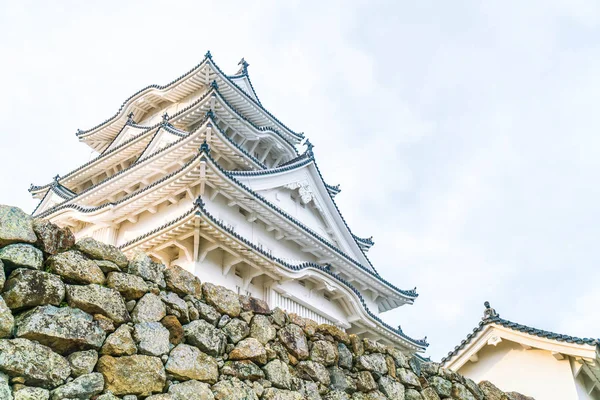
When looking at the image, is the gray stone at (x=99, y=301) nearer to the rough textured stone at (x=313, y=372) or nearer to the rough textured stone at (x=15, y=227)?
the rough textured stone at (x=15, y=227)

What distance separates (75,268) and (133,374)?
92cm

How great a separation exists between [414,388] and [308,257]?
1100 centimetres

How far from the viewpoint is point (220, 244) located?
12977 millimetres

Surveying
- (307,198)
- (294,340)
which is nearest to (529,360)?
(294,340)

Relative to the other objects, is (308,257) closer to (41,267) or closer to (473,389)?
(473,389)

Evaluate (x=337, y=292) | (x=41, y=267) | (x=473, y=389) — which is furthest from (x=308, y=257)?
(x=41, y=267)

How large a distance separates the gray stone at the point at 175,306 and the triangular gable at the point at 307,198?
11.4 meters

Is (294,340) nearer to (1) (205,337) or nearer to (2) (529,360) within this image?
(1) (205,337)

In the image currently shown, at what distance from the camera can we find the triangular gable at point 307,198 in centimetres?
1719

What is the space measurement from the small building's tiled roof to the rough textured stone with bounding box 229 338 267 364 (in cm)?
651

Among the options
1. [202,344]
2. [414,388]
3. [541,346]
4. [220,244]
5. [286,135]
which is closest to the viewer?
[202,344]

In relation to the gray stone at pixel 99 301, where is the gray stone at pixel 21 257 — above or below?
above

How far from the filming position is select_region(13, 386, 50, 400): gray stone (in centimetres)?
350

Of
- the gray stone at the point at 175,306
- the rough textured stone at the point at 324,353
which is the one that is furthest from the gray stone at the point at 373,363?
the gray stone at the point at 175,306
